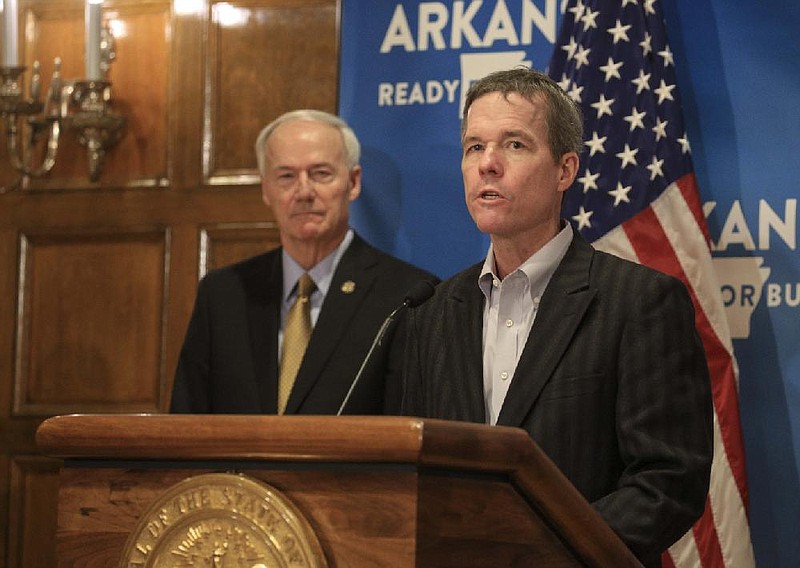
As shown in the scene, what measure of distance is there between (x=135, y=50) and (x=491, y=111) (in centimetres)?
242

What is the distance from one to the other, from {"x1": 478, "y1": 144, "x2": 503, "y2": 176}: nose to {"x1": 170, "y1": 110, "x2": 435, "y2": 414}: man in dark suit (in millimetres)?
1169

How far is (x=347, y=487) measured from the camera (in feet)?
5.65

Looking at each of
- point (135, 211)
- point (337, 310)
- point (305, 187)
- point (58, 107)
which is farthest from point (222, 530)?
point (58, 107)

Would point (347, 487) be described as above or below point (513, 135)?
below

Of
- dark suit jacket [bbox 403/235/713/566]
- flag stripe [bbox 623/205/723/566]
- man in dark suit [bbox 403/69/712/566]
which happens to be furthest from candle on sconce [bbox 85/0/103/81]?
dark suit jacket [bbox 403/235/713/566]

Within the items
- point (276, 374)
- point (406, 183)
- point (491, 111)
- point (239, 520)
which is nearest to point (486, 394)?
point (491, 111)

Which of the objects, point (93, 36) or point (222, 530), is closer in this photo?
point (222, 530)

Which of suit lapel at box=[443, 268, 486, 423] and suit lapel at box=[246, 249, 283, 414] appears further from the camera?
suit lapel at box=[246, 249, 283, 414]

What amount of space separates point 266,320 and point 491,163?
154cm

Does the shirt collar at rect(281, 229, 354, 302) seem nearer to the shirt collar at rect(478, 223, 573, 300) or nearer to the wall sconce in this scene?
the wall sconce

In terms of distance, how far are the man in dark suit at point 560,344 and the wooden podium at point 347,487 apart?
0.39 metres

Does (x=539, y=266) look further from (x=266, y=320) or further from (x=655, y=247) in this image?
(x=266, y=320)

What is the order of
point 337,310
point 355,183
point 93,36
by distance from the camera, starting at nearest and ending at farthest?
point 337,310 → point 355,183 → point 93,36

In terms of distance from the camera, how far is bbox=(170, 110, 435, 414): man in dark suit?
3859 mm
